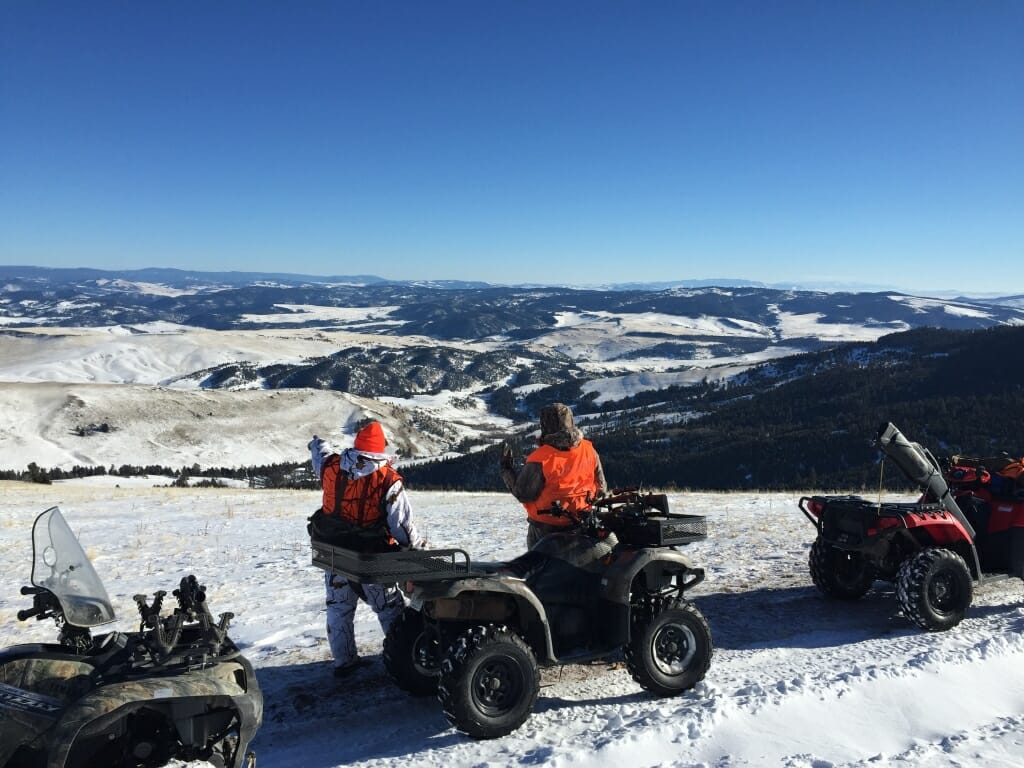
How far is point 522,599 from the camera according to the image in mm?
5383

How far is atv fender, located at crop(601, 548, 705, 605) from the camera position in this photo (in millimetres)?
5645

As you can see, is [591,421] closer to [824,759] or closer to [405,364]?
[405,364]

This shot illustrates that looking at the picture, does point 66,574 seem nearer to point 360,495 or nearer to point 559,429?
point 360,495

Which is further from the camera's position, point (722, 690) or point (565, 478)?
point (565, 478)

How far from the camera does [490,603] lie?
5.35m

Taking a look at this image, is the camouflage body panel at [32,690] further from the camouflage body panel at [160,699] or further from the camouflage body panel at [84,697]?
the camouflage body panel at [160,699]

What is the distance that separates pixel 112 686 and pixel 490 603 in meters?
2.60

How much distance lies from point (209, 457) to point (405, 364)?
11028 cm

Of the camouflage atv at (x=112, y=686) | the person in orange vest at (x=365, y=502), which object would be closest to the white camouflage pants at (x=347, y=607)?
the person in orange vest at (x=365, y=502)

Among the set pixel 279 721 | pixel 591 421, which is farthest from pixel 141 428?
pixel 279 721

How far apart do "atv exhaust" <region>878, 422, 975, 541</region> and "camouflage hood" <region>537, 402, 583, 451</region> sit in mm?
3424

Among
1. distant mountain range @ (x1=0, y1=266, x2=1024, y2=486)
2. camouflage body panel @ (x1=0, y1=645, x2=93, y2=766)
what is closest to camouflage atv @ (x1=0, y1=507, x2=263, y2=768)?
camouflage body panel @ (x1=0, y1=645, x2=93, y2=766)

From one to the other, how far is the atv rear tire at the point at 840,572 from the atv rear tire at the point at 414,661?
5024mm

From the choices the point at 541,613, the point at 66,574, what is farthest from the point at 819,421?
the point at 66,574
